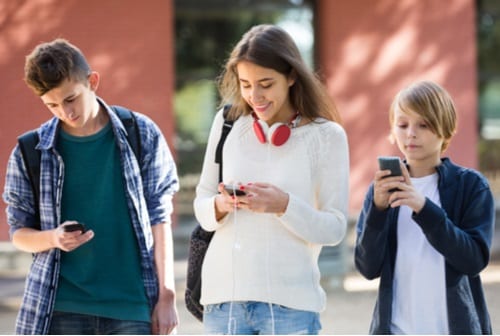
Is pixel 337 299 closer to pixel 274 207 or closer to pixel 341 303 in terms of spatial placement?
pixel 341 303

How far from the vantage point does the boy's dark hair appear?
9.90 ft

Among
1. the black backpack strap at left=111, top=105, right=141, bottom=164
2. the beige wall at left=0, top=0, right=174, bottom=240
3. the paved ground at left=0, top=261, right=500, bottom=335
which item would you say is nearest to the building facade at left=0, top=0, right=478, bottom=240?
the beige wall at left=0, top=0, right=174, bottom=240

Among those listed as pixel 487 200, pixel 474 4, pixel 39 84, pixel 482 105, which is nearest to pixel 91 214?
pixel 39 84

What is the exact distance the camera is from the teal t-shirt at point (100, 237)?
306 centimetres

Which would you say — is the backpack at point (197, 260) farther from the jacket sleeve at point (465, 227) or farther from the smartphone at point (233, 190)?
the jacket sleeve at point (465, 227)

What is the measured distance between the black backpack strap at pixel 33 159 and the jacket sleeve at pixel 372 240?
44.9 inches

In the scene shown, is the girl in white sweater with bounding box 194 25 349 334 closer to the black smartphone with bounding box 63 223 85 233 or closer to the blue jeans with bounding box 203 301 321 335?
the blue jeans with bounding box 203 301 321 335

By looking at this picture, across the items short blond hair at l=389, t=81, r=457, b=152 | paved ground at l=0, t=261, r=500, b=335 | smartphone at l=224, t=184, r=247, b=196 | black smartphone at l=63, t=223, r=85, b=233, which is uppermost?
short blond hair at l=389, t=81, r=457, b=152

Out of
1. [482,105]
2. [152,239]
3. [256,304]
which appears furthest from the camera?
[482,105]

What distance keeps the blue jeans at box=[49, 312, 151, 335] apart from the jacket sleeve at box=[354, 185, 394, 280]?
81 centimetres

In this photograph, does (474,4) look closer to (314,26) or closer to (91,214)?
(314,26)

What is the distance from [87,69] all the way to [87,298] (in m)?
0.79

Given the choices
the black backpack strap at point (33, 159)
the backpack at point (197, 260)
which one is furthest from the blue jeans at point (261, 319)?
the black backpack strap at point (33, 159)

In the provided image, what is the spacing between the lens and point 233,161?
10.3 feet
